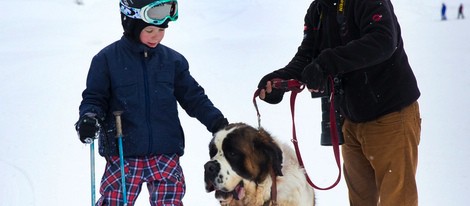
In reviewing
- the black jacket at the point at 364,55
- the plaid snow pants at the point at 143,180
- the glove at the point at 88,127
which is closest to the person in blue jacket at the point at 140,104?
the plaid snow pants at the point at 143,180

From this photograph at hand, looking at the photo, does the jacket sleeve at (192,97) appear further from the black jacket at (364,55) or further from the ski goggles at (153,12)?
the black jacket at (364,55)

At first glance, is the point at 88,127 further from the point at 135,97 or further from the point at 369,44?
the point at 369,44

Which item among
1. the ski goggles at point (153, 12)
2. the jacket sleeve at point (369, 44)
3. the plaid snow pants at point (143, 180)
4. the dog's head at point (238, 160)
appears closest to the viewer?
the jacket sleeve at point (369, 44)

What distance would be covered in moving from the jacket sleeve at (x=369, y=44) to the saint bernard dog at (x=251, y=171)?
0.57m

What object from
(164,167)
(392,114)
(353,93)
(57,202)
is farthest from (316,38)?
(57,202)

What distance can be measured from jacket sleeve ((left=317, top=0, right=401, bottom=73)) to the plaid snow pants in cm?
112

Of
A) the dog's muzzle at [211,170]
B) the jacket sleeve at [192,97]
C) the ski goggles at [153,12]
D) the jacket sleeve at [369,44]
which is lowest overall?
the dog's muzzle at [211,170]

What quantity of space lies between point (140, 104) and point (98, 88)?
9.9 inches

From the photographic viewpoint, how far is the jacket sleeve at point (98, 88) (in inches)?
130

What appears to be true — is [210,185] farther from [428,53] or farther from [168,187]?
[428,53]

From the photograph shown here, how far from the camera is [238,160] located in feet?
10.3

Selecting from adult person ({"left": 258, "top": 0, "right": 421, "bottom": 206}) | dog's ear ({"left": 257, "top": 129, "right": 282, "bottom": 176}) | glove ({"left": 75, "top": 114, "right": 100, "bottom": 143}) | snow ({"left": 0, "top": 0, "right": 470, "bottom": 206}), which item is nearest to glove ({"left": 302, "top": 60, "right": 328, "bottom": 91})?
adult person ({"left": 258, "top": 0, "right": 421, "bottom": 206})

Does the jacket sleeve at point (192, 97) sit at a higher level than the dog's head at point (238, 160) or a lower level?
higher

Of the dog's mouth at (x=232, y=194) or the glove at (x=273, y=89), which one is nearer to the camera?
the dog's mouth at (x=232, y=194)
